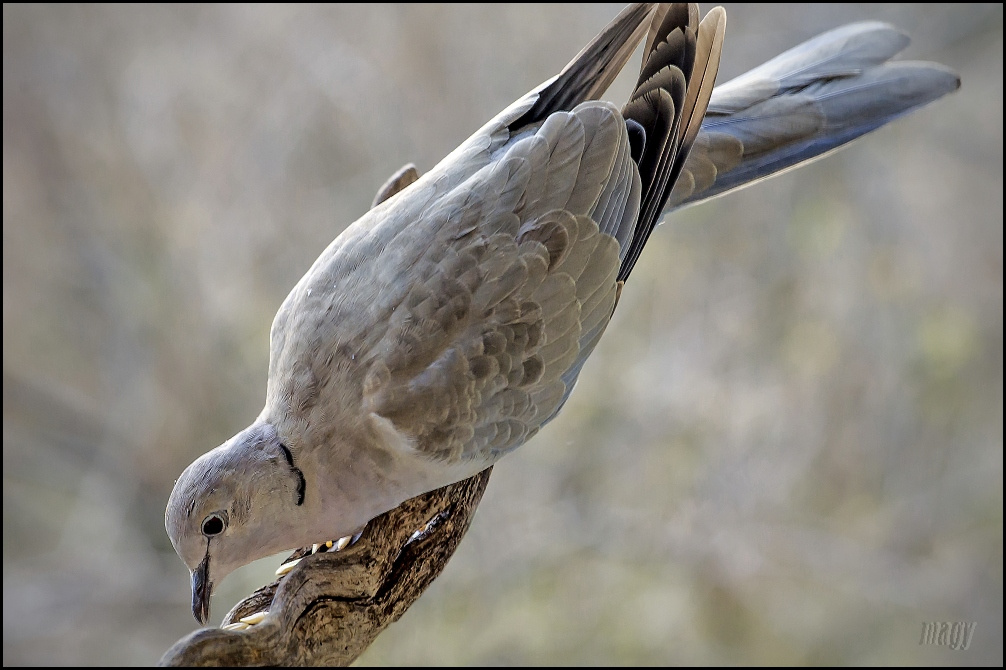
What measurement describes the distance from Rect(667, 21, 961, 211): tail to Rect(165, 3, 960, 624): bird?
0.12 meters

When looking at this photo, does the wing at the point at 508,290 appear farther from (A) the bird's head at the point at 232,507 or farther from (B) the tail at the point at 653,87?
(A) the bird's head at the point at 232,507

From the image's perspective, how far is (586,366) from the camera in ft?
9.98

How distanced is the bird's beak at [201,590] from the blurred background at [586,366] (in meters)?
1.69

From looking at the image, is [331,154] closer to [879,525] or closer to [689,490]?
[689,490]

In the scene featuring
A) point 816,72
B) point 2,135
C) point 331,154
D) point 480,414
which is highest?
point 2,135

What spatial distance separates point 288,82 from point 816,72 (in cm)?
192

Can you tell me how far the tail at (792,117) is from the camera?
1.54 metres

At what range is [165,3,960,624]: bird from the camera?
125cm

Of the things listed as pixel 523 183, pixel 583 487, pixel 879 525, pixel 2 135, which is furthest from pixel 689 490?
pixel 2 135

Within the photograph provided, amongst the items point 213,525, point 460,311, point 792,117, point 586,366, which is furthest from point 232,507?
point 586,366

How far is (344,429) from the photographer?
1.29m

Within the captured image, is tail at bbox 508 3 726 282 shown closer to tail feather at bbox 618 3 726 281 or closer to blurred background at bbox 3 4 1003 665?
tail feather at bbox 618 3 726 281

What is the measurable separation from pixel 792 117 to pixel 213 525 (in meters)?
1.25

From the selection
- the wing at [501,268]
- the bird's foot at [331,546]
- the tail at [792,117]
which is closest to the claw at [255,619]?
the bird's foot at [331,546]
